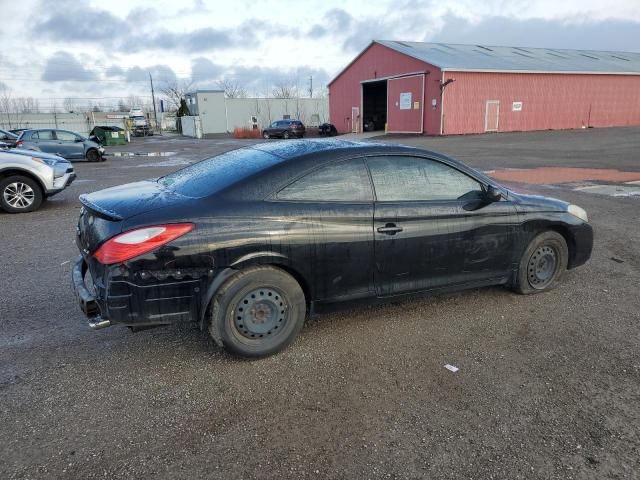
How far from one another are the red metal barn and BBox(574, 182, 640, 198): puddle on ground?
20.8 m

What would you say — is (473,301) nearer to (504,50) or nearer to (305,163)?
(305,163)

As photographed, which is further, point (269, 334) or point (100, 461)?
point (269, 334)

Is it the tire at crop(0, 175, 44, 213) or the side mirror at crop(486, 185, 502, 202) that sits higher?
the side mirror at crop(486, 185, 502, 202)

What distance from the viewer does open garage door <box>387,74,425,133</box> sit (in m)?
32.9

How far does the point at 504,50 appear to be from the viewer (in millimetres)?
40281

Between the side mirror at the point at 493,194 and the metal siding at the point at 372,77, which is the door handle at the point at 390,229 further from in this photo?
the metal siding at the point at 372,77

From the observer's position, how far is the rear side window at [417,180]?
12.8 ft

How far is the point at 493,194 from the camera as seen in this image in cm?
427

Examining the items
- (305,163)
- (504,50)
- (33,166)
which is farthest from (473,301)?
(504,50)

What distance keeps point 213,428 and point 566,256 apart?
3830mm

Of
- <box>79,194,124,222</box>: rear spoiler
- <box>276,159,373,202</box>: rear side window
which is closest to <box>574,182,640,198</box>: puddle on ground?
<box>276,159,373,202</box>: rear side window

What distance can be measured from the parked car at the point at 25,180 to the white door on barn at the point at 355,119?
33.4 m

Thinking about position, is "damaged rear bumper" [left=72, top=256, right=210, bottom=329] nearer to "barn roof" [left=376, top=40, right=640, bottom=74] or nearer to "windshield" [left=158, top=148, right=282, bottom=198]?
"windshield" [left=158, top=148, right=282, bottom=198]

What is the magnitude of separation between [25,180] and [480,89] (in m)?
29.6
